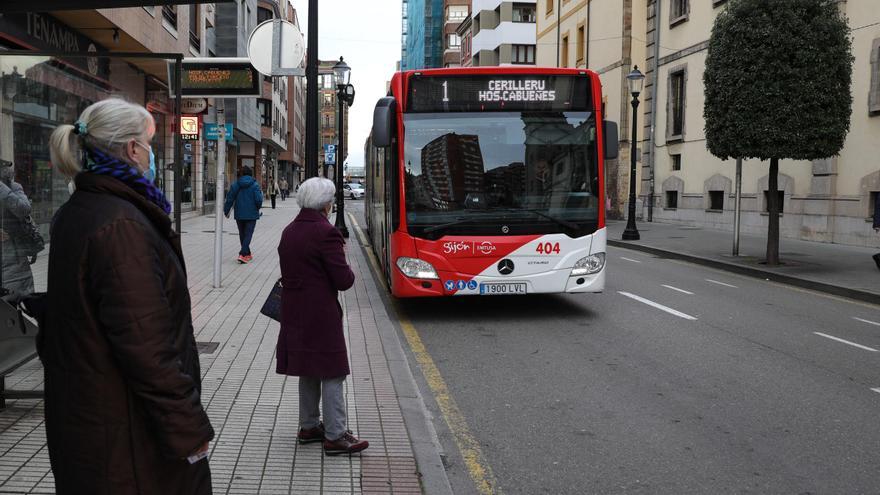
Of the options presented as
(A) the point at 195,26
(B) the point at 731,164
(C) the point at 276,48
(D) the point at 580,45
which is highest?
(D) the point at 580,45

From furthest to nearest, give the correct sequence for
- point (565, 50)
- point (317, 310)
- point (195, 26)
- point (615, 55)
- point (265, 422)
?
point (565, 50), point (615, 55), point (195, 26), point (265, 422), point (317, 310)

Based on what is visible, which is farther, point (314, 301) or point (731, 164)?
point (731, 164)

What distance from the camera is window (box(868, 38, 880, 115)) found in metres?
18.4

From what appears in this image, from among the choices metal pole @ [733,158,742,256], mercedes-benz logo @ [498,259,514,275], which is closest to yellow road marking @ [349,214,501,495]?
mercedes-benz logo @ [498,259,514,275]

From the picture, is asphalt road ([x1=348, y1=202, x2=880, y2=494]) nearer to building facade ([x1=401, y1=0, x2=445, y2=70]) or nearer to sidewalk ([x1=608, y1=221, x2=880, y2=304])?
sidewalk ([x1=608, y1=221, x2=880, y2=304])

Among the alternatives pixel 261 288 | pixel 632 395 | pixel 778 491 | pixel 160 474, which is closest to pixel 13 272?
pixel 160 474

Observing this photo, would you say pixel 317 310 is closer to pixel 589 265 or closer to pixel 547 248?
pixel 547 248

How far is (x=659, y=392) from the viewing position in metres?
6.25

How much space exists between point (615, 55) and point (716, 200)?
1007 cm

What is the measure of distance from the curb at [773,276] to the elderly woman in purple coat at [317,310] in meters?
9.67

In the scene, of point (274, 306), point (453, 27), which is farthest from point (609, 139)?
point (453, 27)

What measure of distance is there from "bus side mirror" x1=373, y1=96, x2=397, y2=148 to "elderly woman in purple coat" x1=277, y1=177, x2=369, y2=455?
4.43 m

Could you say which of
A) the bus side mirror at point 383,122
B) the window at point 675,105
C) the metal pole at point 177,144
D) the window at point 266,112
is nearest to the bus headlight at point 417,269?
the bus side mirror at point 383,122

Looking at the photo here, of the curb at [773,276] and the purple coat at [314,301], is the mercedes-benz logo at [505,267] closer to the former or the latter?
the purple coat at [314,301]
